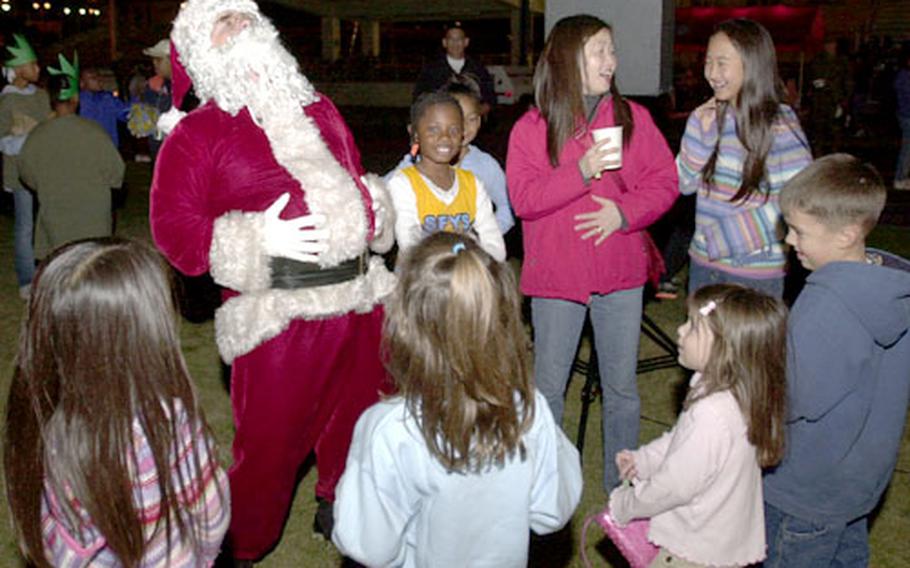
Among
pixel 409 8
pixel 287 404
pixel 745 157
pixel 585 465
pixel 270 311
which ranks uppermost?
pixel 409 8

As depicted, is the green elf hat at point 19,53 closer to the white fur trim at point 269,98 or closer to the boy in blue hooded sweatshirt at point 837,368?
the white fur trim at point 269,98

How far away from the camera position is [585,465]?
4.13 m

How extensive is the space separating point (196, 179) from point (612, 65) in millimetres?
1557

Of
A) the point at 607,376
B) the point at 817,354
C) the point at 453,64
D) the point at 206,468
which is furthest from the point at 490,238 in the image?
the point at 453,64

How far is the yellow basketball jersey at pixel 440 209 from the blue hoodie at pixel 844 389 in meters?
1.58

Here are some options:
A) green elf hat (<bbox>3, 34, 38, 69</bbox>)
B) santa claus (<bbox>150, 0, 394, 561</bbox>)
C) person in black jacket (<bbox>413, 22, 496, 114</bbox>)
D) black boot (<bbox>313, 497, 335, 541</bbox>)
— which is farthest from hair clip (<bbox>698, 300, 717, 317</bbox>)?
green elf hat (<bbox>3, 34, 38, 69</bbox>)

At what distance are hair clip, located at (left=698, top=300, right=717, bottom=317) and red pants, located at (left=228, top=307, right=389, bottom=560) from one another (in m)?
1.21

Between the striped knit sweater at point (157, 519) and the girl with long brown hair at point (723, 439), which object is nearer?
the striped knit sweater at point (157, 519)

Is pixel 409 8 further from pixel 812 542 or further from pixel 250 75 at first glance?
pixel 812 542

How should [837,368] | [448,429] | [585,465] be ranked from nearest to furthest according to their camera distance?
[448,429], [837,368], [585,465]

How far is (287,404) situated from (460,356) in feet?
3.92

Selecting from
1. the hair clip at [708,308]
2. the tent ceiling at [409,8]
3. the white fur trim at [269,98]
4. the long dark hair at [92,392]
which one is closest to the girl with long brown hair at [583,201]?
the white fur trim at [269,98]

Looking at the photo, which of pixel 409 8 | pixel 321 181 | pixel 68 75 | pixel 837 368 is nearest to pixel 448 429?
pixel 837 368

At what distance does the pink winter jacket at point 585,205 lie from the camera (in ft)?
10.9
